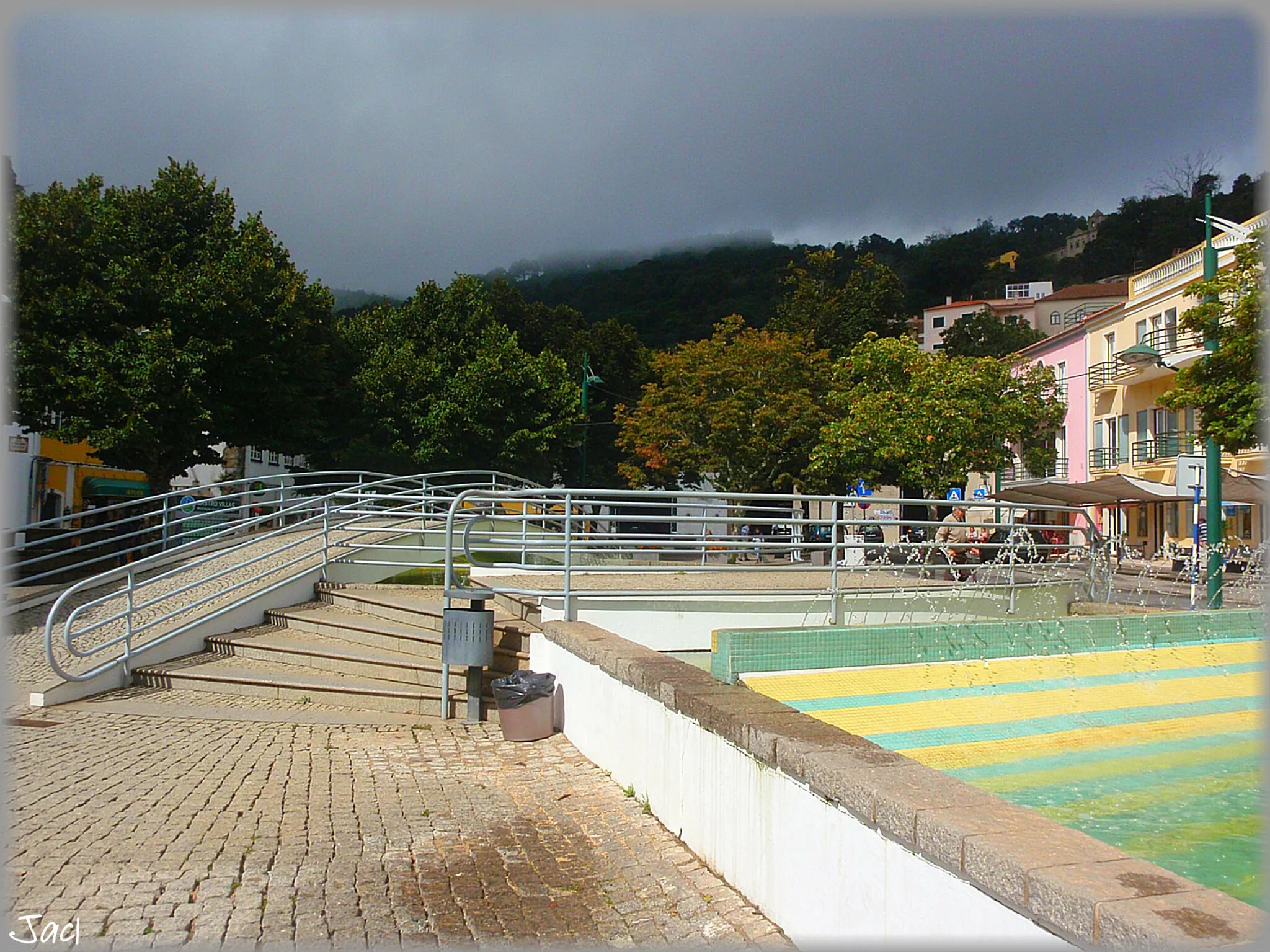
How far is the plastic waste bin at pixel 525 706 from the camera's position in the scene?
760cm

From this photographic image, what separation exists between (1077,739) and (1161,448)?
3514 centimetres

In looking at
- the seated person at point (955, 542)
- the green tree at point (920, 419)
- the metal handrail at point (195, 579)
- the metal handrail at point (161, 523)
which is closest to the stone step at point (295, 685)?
the metal handrail at point (195, 579)

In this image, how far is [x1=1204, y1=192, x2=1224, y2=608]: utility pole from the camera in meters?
14.7

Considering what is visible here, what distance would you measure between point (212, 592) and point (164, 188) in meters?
13.0

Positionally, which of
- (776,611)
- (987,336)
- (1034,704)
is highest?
(987,336)

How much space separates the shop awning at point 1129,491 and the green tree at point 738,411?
7.80 meters

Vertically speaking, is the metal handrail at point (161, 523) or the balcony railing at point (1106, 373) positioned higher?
the balcony railing at point (1106, 373)

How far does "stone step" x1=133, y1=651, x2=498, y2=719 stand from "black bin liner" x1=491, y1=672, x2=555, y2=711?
873mm

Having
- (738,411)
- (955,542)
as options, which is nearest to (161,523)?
(955,542)

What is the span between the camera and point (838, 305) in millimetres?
52625

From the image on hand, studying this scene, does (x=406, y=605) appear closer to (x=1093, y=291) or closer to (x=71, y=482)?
(x=71, y=482)

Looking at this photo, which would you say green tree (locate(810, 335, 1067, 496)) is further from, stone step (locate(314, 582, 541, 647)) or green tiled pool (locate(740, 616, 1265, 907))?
stone step (locate(314, 582, 541, 647))

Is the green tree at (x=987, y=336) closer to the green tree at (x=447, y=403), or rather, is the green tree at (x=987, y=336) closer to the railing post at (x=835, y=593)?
the green tree at (x=447, y=403)

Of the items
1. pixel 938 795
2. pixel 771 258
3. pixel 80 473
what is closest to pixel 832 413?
pixel 80 473
